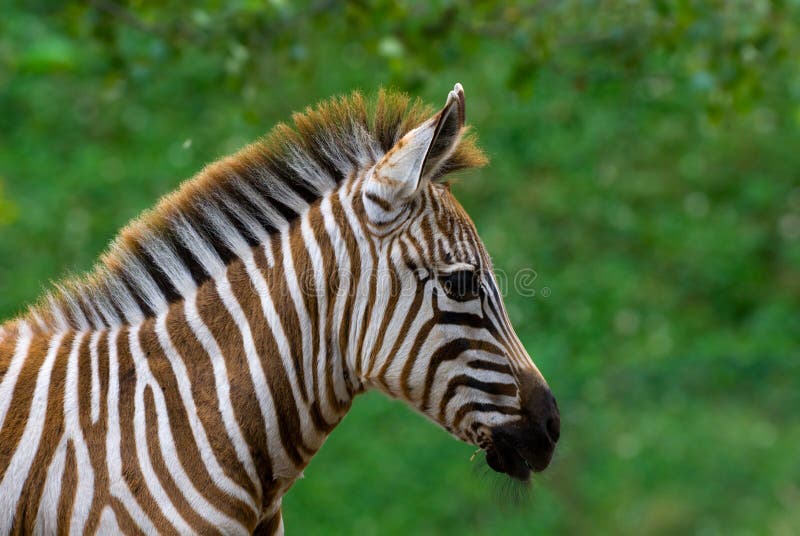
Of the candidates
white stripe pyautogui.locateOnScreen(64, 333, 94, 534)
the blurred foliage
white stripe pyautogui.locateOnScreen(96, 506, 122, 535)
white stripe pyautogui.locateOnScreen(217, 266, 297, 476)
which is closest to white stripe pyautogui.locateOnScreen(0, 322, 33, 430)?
white stripe pyautogui.locateOnScreen(64, 333, 94, 534)

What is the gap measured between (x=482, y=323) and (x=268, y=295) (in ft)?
2.70

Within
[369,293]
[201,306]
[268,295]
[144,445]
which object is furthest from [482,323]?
[144,445]

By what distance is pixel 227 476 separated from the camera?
3.51 meters

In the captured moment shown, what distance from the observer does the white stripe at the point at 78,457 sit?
3355mm

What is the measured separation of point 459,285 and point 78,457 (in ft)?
4.90

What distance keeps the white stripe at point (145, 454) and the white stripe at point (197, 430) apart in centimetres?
9

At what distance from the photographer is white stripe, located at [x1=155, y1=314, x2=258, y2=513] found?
350 centimetres

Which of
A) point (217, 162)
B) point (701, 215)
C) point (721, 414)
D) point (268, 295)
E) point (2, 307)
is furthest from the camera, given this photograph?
point (701, 215)

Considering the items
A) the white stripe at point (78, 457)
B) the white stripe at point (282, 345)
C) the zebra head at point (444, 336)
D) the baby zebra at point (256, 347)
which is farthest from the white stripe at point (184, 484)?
the zebra head at point (444, 336)

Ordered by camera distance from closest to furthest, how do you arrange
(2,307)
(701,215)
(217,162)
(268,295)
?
(268,295) < (217,162) < (2,307) < (701,215)

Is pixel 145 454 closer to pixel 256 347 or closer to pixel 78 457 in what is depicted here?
pixel 78 457

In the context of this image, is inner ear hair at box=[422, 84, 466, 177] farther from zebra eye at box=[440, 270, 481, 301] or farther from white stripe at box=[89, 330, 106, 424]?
→ white stripe at box=[89, 330, 106, 424]

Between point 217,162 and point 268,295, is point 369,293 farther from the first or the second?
point 217,162

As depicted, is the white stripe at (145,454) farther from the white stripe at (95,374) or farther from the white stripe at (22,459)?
the white stripe at (22,459)
